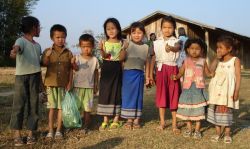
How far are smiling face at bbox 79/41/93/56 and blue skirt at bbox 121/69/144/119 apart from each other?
0.67 meters

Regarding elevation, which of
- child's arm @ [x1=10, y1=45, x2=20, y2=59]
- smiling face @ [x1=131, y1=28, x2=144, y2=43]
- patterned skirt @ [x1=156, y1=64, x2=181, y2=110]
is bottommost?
patterned skirt @ [x1=156, y1=64, x2=181, y2=110]

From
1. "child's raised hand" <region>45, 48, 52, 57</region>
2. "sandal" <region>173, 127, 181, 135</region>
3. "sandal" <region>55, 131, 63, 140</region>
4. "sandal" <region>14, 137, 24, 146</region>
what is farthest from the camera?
"sandal" <region>173, 127, 181, 135</region>

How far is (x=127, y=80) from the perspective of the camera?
622 centimetres

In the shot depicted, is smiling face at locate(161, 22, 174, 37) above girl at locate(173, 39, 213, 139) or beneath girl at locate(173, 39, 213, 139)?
above

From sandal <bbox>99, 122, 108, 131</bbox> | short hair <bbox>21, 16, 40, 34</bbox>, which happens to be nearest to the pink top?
sandal <bbox>99, 122, 108, 131</bbox>

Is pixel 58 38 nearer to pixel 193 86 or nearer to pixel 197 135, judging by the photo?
pixel 193 86

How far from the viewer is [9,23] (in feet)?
99.2

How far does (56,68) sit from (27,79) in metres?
0.53

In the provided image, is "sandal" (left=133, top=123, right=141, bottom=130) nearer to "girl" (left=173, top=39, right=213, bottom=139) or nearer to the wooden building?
"girl" (left=173, top=39, right=213, bottom=139)

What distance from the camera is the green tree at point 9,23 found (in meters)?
29.6

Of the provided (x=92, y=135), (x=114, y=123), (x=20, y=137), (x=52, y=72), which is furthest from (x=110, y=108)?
(x=20, y=137)

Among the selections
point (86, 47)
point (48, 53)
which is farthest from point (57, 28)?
point (86, 47)

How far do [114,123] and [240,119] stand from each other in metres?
2.69

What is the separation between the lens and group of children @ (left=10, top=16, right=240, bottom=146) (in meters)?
5.26
